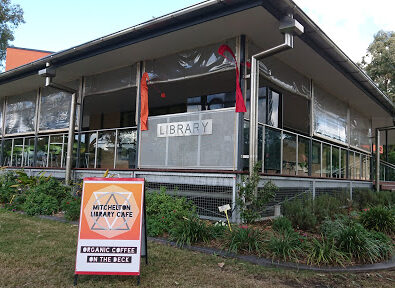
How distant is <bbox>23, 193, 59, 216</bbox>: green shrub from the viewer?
25.5 feet

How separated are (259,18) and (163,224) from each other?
14.1 feet

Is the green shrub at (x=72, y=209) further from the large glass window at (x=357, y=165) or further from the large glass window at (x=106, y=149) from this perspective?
the large glass window at (x=357, y=165)

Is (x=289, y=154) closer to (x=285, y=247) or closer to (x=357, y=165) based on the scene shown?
(x=285, y=247)

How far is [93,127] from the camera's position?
15633 millimetres

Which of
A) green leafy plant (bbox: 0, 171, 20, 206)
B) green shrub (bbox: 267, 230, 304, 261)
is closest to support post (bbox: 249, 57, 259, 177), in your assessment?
green shrub (bbox: 267, 230, 304, 261)

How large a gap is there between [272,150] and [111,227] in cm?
499

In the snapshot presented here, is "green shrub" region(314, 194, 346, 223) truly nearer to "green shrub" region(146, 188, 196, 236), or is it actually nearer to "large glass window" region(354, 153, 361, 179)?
"green shrub" region(146, 188, 196, 236)

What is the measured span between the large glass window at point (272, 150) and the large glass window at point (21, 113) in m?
9.21

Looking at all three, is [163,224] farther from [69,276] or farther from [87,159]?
[87,159]

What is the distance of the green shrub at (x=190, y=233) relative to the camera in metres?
5.25

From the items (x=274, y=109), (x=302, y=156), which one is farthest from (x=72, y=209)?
(x=274, y=109)

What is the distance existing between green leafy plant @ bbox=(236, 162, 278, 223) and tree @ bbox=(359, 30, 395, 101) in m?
25.2

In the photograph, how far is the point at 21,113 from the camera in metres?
13.3

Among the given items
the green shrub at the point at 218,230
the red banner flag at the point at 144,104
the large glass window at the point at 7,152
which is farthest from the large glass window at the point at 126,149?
the large glass window at the point at 7,152
